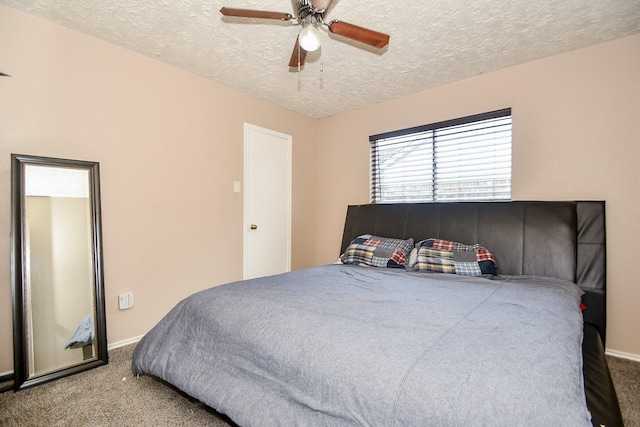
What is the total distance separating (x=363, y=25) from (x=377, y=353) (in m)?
2.12

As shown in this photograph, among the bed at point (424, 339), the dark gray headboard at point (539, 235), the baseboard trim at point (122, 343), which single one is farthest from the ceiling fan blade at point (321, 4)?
the baseboard trim at point (122, 343)

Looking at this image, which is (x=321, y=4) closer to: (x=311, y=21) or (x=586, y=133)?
(x=311, y=21)

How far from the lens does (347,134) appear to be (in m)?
3.92

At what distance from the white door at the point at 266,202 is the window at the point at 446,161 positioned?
1095 mm

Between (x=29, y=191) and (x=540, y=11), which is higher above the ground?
(x=540, y=11)

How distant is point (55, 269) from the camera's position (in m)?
2.10

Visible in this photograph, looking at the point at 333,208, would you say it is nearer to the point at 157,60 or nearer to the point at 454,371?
the point at 157,60

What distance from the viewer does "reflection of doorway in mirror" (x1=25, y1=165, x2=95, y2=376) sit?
6.56ft

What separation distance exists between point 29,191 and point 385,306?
2.35m

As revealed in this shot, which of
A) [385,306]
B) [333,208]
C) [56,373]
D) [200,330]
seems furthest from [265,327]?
[333,208]

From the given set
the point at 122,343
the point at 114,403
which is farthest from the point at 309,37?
the point at 122,343

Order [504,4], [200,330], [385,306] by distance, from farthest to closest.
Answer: [504,4]
[200,330]
[385,306]

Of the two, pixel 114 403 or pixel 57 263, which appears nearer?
pixel 114 403

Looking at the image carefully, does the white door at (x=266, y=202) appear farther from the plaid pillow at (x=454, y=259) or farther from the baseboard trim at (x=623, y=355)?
the baseboard trim at (x=623, y=355)
